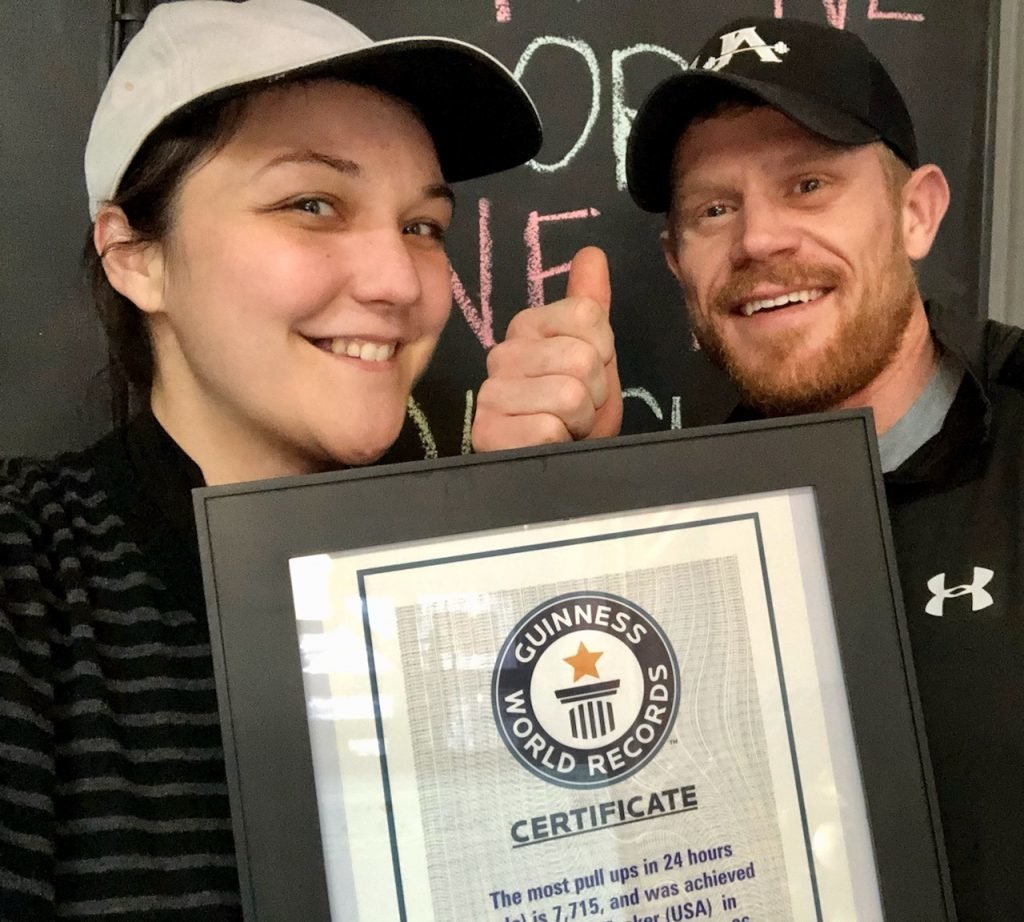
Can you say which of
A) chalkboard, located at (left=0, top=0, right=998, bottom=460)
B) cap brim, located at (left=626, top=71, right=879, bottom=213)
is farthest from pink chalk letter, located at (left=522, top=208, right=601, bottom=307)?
cap brim, located at (left=626, top=71, right=879, bottom=213)

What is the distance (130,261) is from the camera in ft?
2.40

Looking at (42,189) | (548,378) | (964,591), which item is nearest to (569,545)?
(548,378)

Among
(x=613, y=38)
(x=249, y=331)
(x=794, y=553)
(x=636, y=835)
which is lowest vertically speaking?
(x=636, y=835)

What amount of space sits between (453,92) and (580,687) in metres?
0.55

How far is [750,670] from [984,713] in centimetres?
31

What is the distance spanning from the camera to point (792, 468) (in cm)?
55

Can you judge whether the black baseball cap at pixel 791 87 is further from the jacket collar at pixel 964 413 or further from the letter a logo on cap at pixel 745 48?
the jacket collar at pixel 964 413

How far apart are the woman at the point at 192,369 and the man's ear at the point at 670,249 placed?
0.85 feet

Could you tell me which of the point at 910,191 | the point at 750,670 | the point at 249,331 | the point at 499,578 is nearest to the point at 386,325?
the point at 249,331

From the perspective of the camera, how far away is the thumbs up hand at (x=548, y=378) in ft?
2.20

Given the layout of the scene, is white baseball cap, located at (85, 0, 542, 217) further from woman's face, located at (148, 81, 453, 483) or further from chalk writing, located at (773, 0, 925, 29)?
chalk writing, located at (773, 0, 925, 29)

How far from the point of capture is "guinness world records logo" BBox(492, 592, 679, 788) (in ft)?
1.68

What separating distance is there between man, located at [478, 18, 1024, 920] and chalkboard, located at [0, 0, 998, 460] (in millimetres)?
115

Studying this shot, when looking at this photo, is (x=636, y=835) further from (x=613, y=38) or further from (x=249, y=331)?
(x=613, y=38)
